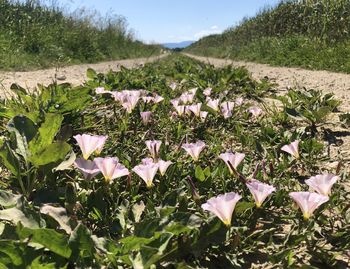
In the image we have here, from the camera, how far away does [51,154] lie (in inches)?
72.1

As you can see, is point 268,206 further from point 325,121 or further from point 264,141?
point 325,121

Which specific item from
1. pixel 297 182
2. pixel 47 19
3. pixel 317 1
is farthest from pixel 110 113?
pixel 317 1

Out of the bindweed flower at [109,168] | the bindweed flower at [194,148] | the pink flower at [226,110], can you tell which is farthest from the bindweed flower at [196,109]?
the bindweed flower at [109,168]

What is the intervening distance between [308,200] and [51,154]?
1.05 m

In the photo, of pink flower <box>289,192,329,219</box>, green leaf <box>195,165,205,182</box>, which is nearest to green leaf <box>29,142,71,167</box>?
green leaf <box>195,165,205,182</box>

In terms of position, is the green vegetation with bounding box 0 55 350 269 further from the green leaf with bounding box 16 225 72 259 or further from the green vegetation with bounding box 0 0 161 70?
the green vegetation with bounding box 0 0 161 70

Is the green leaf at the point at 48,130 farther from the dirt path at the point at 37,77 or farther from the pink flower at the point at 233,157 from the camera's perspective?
the dirt path at the point at 37,77

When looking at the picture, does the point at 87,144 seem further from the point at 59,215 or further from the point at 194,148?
the point at 194,148

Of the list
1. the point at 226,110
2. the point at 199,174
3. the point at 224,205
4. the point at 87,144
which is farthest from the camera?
the point at 226,110

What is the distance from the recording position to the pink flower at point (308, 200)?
5.24 feet

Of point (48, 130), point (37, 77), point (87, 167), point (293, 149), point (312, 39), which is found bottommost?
point (293, 149)

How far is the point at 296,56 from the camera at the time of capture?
10.5 meters

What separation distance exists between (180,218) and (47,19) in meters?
12.1

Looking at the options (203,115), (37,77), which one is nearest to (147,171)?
(203,115)
